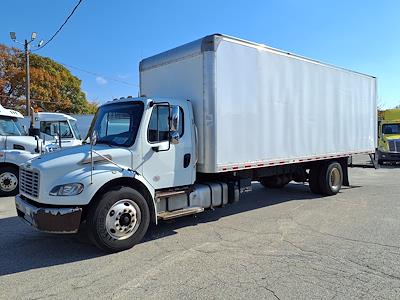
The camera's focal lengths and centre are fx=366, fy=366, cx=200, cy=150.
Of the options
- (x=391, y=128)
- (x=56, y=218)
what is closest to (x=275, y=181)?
(x=56, y=218)

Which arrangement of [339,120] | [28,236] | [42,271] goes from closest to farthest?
1. [42,271]
2. [28,236]
3. [339,120]

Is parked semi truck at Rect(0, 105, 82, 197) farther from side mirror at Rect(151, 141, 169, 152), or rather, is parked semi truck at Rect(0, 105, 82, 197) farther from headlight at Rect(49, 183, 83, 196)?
headlight at Rect(49, 183, 83, 196)

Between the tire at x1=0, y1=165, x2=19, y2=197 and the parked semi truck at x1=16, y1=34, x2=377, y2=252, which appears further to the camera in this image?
the tire at x1=0, y1=165, x2=19, y2=197

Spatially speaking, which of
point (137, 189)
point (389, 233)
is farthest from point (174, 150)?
point (389, 233)

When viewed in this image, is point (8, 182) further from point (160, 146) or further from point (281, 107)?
point (281, 107)

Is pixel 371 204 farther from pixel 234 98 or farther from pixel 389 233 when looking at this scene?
pixel 234 98

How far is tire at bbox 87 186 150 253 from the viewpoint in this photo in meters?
5.36

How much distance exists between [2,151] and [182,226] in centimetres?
690

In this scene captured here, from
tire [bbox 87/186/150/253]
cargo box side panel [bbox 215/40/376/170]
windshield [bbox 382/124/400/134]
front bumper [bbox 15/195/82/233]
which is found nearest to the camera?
front bumper [bbox 15/195/82/233]

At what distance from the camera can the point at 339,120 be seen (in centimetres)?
1030

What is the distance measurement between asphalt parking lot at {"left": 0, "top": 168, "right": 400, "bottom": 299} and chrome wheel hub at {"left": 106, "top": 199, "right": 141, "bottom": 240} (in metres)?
A: 0.32

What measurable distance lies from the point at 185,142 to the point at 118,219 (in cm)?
190

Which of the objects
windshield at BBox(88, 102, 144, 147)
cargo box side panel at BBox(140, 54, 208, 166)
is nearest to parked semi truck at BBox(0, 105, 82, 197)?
windshield at BBox(88, 102, 144, 147)

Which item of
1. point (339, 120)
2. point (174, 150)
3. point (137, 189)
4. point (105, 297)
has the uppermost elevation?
point (339, 120)
